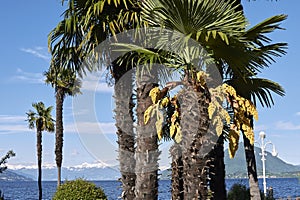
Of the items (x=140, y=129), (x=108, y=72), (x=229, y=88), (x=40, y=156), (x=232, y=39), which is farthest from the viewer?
(x=40, y=156)

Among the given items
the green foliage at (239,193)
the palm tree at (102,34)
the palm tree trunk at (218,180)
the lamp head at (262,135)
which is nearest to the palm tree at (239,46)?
the palm tree at (102,34)

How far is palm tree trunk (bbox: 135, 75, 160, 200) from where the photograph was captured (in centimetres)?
858

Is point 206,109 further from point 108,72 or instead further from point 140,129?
point 108,72

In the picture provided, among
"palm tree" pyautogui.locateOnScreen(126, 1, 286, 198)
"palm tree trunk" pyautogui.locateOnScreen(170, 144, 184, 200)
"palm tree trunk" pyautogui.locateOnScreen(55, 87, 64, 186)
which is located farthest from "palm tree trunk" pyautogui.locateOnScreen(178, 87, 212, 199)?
"palm tree trunk" pyautogui.locateOnScreen(55, 87, 64, 186)

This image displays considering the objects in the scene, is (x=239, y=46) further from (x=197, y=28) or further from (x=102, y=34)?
(x=102, y=34)

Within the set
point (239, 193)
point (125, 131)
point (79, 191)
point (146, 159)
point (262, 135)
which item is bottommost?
point (239, 193)

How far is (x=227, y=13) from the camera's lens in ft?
23.8

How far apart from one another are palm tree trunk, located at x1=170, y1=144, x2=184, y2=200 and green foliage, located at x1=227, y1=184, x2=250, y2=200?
799 centimetres

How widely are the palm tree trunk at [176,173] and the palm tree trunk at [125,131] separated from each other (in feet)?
2.57

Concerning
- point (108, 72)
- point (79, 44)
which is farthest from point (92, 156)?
point (79, 44)

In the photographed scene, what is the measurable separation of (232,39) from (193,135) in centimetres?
161

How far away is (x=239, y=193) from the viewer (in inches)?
659

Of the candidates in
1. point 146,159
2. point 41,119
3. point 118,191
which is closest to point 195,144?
point 146,159

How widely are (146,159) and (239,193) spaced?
9068mm
